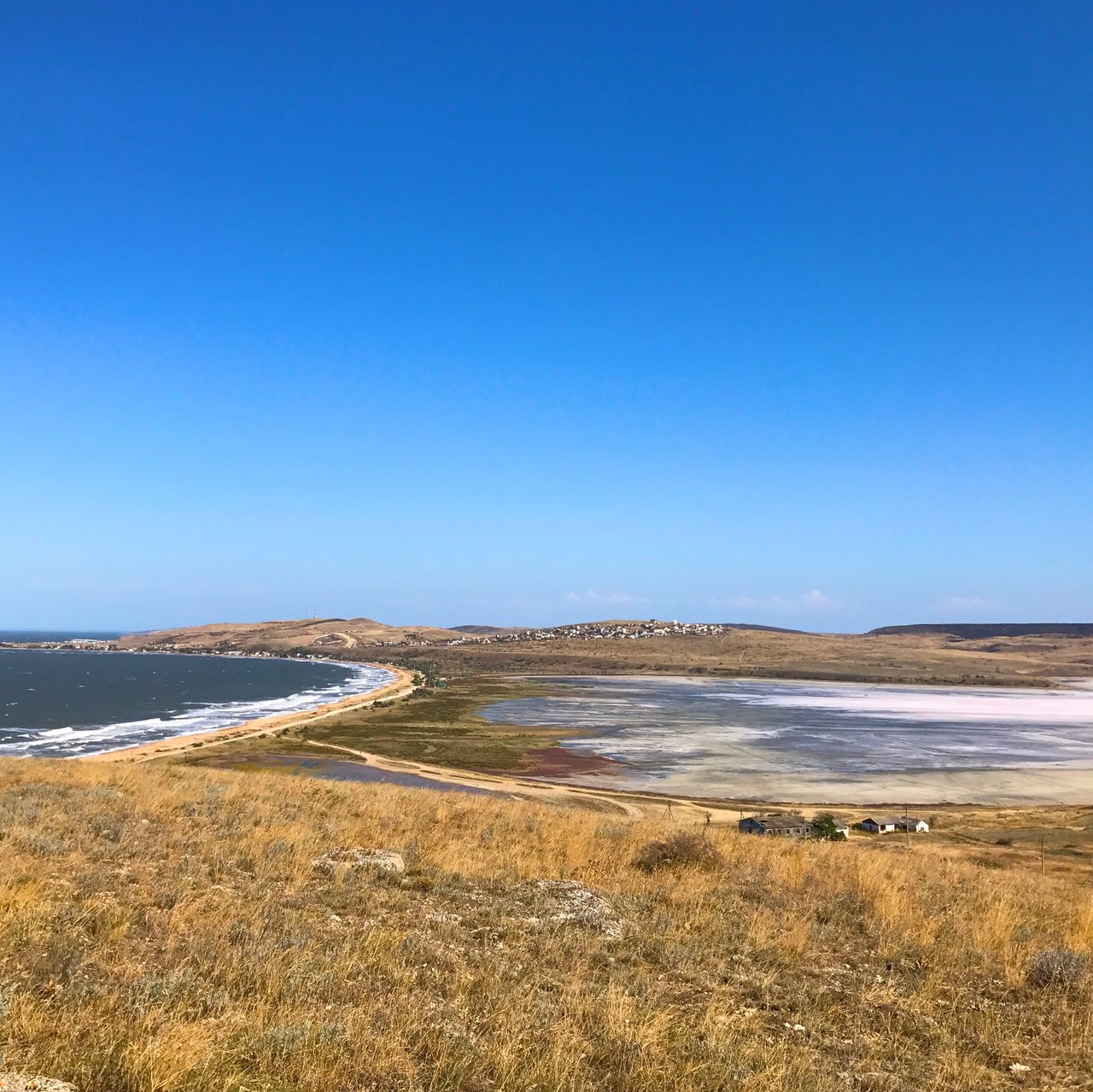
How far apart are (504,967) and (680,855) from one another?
6.37 metres

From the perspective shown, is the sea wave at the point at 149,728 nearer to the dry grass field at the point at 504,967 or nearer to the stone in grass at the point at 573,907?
the dry grass field at the point at 504,967

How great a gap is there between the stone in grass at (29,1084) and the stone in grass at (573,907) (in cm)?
573

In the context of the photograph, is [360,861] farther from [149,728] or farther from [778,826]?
[149,728]

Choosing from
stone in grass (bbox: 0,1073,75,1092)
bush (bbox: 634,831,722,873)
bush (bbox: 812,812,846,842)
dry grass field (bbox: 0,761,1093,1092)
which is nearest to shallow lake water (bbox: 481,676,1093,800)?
bush (bbox: 812,812,846,842)

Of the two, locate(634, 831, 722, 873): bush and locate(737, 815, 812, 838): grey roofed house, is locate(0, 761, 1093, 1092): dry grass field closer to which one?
locate(634, 831, 722, 873): bush

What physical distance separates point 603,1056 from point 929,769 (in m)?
65.8

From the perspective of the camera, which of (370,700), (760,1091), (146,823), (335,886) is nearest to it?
(760,1091)

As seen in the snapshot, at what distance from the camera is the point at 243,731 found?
269 feet

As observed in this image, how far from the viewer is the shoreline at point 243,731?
6203 centimetres

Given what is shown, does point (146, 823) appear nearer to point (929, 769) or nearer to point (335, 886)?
point (335, 886)

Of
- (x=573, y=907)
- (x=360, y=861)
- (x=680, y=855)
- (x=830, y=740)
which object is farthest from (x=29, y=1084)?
(x=830, y=740)

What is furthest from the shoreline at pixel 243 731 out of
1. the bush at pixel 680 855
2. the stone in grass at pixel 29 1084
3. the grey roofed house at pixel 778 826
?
the stone in grass at pixel 29 1084

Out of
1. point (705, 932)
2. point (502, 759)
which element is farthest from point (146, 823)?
point (502, 759)

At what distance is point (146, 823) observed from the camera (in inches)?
535
